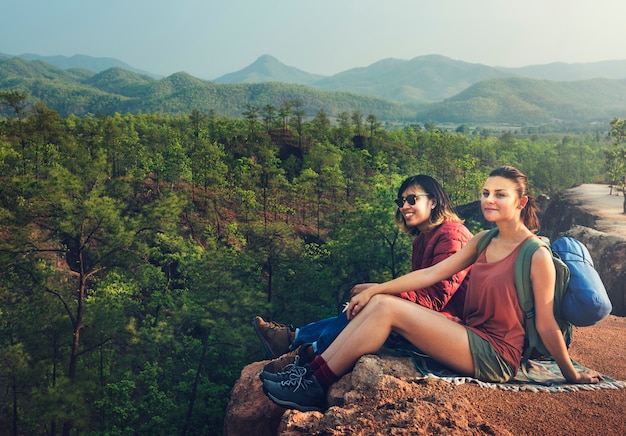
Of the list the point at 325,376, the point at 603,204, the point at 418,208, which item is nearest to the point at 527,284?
Result: the point at 418,208

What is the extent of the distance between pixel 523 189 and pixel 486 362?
1.42m

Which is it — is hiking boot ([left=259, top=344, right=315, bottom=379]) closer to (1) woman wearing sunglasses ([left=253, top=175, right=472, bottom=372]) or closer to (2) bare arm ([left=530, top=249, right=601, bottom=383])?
(1) woman wearing sunglasses ([left=253, top=175, right=472, bottom=372])

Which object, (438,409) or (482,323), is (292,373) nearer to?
(438,409)

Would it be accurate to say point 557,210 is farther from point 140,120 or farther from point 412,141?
point 140,120

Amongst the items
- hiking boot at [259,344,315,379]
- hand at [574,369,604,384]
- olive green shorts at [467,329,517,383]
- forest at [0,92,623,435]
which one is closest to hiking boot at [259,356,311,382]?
hiking boot at [259,344,315,379]

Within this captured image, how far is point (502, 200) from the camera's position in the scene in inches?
166

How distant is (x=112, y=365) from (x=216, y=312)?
4262mm

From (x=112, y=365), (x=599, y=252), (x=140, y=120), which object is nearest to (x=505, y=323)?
(x=599, y=252)

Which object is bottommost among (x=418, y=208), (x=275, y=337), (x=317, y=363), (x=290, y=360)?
(x=290, y=360)

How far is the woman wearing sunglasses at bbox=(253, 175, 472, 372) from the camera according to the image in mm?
4840

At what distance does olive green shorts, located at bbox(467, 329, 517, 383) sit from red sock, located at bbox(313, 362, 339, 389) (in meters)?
1.14

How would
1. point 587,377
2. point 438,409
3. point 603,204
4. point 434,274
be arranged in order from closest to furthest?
point 438,409
point 587,377
point 434,274
point 603,204

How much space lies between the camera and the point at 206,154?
34781 mm

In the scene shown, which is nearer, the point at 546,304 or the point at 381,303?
the point at 546,304
